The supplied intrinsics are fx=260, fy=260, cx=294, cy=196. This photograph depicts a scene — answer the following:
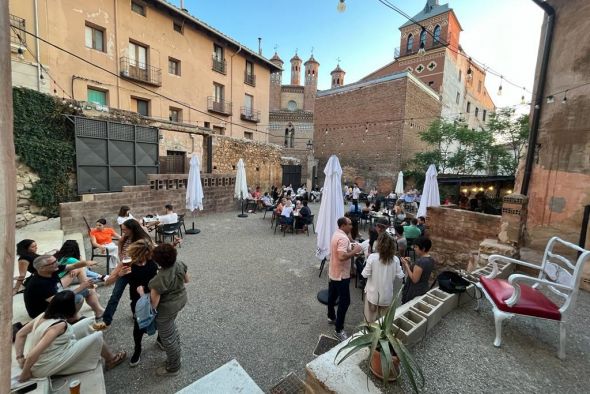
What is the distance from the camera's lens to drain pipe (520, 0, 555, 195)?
6.16 metres

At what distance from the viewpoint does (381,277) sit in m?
3.31

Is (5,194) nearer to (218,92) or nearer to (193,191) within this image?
(193,191)

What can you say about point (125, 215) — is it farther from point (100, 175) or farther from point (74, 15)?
point (74, 15)

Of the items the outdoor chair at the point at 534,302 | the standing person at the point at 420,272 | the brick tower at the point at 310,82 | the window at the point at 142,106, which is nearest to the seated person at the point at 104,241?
the standing person at the point at 420,272

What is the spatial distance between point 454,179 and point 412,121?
27.5 feet

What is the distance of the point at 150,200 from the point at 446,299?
33.1ft

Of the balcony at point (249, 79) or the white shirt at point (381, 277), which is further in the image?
the balcony at point (249, 79)

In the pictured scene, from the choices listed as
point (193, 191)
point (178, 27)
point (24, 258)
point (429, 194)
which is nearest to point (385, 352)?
point (24, 258)

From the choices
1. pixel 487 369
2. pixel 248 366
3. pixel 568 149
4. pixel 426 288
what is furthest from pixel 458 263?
pixel 248 366

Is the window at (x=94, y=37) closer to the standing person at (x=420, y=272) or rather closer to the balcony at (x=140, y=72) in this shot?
the balcony at (x=140, y=72)

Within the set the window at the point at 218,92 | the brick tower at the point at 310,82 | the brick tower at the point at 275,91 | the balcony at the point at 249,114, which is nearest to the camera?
the window at the point at 218,92

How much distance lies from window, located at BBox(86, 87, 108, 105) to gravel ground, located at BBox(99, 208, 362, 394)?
39.9 feet

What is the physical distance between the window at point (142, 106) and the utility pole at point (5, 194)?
1744cm

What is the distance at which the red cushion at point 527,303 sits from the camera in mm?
2562
